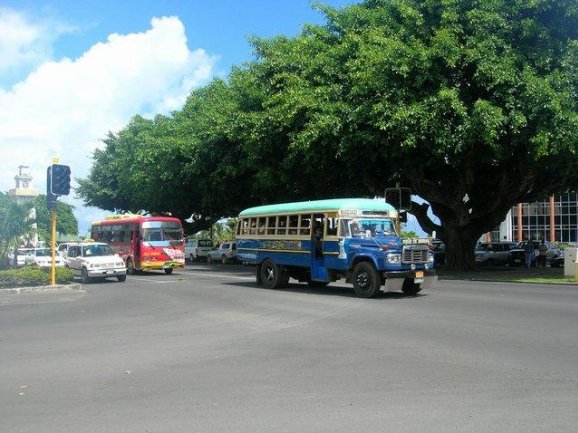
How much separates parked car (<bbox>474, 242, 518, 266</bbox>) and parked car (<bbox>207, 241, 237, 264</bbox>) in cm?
1821

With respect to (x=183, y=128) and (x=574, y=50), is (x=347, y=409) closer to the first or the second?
(x=574, y=50)

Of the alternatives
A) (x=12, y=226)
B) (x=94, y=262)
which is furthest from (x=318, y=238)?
(x=12, y=226)

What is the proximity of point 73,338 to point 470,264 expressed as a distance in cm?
2382

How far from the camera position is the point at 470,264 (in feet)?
103

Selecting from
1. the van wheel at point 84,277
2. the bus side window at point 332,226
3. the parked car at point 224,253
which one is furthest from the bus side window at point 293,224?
the parked car at point 224,253

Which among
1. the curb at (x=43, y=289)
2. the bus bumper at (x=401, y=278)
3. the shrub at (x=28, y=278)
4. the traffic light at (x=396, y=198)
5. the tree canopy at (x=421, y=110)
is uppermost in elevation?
the tree canopy at (x=421, y=110)

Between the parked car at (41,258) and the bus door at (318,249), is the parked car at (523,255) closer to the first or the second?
the bus door at (318,249)

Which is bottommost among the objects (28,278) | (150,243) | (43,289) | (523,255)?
(43,289)

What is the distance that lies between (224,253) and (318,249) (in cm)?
3088

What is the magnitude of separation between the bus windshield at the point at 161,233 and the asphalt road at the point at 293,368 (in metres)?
14.3

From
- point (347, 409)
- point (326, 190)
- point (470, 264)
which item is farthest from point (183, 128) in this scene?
point (347, 409)

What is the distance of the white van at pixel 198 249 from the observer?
179ft

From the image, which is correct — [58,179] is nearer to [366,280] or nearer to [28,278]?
[28,278]

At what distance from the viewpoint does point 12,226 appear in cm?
3353
